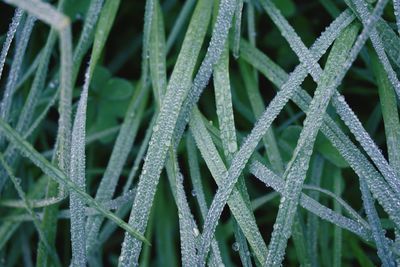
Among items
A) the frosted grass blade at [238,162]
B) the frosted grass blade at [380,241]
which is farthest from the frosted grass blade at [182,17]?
the frosted grass blade at [380,241]

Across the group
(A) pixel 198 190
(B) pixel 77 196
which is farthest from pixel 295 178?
(B) pixel 77 196

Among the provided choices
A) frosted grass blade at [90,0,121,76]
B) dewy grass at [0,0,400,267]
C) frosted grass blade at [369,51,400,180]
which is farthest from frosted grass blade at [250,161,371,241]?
frosted grass blade at [90,0,121,76]

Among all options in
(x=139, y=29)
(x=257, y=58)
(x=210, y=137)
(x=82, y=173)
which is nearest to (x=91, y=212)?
(x=82, y=173)

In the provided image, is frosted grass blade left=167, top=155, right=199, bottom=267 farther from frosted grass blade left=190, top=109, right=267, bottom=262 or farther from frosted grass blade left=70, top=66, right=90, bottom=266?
frosted grass blade left=70, top=66, right=90, bottom=266

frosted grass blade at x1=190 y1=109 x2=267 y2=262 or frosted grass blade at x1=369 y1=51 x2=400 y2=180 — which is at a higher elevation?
frosted grass blade at x1=369 y1=51 x2=400 y2=180

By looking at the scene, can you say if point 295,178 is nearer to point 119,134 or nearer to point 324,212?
point 324,212

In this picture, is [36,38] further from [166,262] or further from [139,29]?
[166,262]

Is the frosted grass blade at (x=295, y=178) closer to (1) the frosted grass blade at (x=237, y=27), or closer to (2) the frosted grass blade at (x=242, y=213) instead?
(2) the frosted grass blade at (x=242, y=213)

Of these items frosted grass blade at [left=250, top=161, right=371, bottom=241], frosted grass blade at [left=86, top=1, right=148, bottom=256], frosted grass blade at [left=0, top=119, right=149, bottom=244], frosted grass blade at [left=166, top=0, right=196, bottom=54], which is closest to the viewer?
frosted grass blade at [left=0, top=119, right=149, bottom=244]
